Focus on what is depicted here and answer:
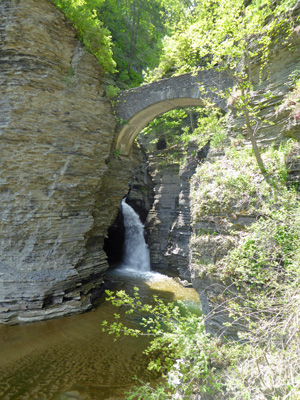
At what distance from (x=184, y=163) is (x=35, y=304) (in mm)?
10206

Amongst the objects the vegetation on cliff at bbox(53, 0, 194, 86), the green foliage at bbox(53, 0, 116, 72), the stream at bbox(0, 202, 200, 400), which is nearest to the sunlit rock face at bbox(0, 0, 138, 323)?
the green foliage at bbox(53, 0, 116, 72)

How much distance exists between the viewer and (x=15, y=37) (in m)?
7.79

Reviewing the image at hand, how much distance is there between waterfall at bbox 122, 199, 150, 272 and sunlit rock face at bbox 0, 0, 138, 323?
632cm

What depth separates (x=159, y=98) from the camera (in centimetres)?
1019

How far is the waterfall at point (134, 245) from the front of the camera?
1596cm

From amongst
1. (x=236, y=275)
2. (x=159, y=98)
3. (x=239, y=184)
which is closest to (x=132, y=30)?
(x=159, y=98)

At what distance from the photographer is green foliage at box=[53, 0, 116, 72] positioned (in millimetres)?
8836

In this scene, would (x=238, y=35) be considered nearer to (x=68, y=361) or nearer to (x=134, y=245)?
(x=68, y=361)

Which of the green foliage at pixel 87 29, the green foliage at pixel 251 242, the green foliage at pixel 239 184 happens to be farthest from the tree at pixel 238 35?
the green foliage at pixel 87 29

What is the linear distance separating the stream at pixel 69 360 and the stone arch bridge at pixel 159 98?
8205 mm

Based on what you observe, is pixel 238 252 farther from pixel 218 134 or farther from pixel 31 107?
pixel 31 107

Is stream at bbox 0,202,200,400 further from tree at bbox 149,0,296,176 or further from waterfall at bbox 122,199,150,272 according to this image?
waterfall at bbox 122,199,150,272

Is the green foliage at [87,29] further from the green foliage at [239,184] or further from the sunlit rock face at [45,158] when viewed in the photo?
the green foliage at [239,184]

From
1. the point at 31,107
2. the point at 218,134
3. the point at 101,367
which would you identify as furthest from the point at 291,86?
the point at 101,367
